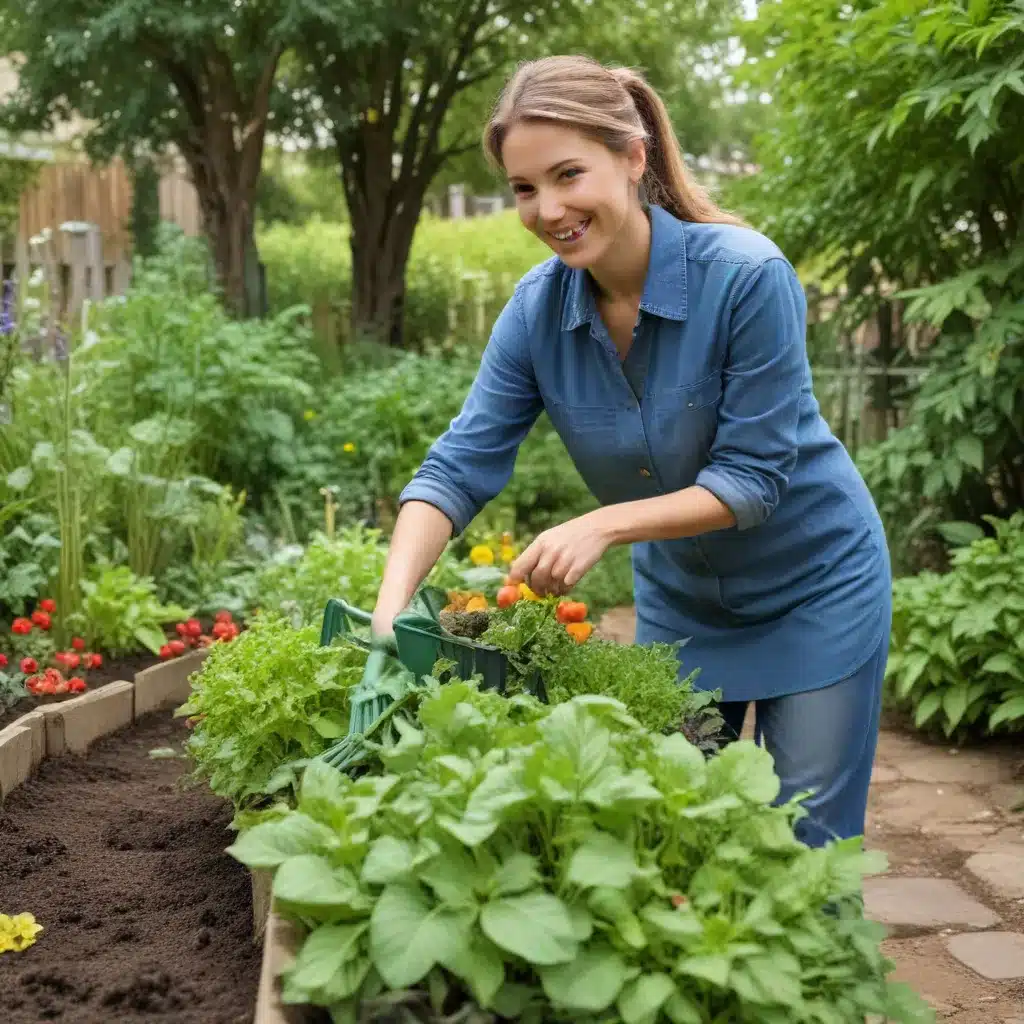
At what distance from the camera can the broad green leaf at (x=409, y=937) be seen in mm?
1418

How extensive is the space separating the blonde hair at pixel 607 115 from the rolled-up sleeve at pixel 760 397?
287 millimetres

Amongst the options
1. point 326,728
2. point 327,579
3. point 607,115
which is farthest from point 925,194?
point 326,728

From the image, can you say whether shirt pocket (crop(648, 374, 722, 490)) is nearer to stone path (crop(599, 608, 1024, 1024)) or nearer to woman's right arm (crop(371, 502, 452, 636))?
woman's right arm (crop(371, 502, 452, 636))

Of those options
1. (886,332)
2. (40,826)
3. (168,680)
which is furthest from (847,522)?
(886,332)

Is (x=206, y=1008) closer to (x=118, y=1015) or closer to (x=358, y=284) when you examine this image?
(x=118, y=1015)

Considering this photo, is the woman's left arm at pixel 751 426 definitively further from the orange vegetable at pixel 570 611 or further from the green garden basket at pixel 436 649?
the orange vegetable at pixel 570 611

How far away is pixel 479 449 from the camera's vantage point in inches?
93.0

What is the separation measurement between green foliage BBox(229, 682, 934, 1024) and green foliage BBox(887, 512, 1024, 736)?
3.15m

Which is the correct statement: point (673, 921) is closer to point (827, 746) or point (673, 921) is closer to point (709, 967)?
point (709, 967)

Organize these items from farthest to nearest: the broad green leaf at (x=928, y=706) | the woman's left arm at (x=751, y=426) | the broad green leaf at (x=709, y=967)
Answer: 1. the broad green leaf at (x=928, y=706)
2. the woman's left arm at (x=751, y=426)
3. the broad green leaf at (x=709, y=967)

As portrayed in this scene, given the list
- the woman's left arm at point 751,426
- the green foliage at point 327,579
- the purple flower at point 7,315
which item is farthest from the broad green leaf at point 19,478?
the woman's left arm at point 751,426

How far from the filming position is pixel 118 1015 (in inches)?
70.4

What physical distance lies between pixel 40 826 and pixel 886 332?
16.6 feet

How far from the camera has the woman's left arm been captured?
6.59 ft
